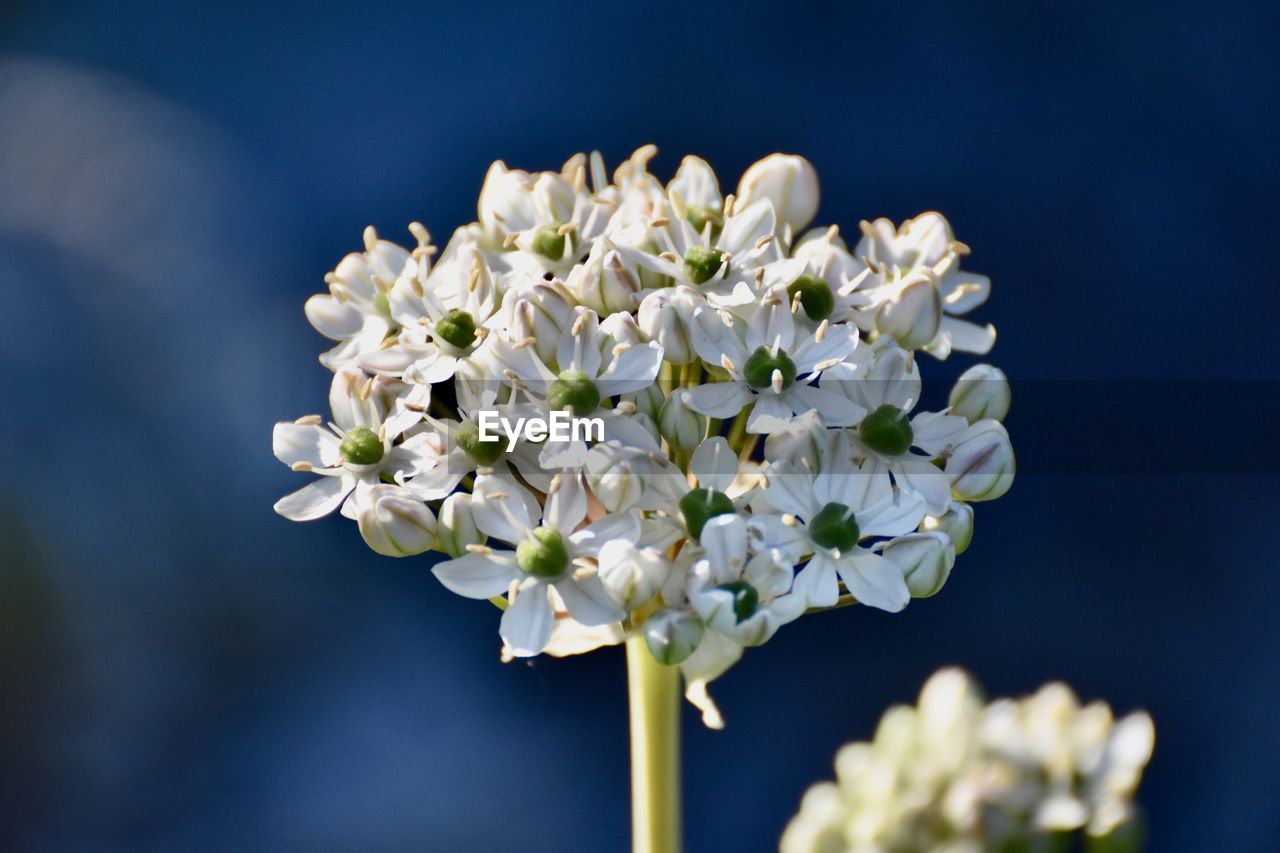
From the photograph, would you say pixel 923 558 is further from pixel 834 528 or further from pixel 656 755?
pixel 656 755

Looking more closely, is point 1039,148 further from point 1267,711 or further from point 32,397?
point 32,397

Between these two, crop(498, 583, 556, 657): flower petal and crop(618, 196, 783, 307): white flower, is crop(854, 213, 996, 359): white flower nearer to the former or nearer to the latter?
crop(618, 196, 783, 307): white flower

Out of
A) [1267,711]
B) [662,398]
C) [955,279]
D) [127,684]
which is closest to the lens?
[662,398]

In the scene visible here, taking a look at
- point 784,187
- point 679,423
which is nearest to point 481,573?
point 679,423

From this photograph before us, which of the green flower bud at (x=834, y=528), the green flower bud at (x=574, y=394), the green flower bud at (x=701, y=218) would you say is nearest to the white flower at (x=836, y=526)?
the green flower bud at (x=834, y=528)

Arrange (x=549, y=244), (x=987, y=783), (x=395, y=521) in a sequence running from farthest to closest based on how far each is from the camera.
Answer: (x=549, y=244) < (x=395, y=521) < (x=987, y=783)

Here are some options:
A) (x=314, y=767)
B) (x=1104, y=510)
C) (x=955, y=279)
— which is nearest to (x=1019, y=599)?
(x=1104, y=510)

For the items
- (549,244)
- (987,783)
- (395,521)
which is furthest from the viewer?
(549,244)
